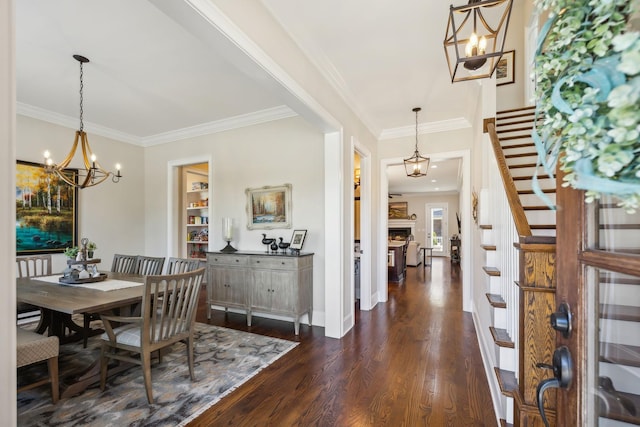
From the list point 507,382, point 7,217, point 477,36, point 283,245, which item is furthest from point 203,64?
point 507,382

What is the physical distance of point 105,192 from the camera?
4789 millimetres

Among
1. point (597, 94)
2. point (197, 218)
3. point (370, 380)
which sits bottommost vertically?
point (370, 380)

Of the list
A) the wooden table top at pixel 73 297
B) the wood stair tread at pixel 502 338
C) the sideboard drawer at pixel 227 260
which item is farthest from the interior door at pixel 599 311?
the sideboard drawer at pixel 227 260

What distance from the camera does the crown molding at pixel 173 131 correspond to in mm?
3994

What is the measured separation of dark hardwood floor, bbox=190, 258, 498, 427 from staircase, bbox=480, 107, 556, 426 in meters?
0.48

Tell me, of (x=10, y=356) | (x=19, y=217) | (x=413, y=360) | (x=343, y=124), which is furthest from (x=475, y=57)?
(x=19, y=217)

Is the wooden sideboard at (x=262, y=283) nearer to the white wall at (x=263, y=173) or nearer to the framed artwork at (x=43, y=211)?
→ the white wall at (x=263, y=173)

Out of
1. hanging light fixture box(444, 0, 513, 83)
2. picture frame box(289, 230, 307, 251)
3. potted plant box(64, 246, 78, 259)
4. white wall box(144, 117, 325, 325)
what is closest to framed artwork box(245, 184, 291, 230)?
white wall box(144, 117, 325, 325)

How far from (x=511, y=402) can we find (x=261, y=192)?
3.49 meters

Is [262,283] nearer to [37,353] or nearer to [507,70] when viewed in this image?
[37,353]

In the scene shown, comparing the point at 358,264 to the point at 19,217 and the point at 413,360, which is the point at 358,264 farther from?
the point at 19,217

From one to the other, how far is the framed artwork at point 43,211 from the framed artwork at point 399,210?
36.6ft

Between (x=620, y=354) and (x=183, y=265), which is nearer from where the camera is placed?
(x=620, y=354)

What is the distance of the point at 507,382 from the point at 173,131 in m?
5.43
